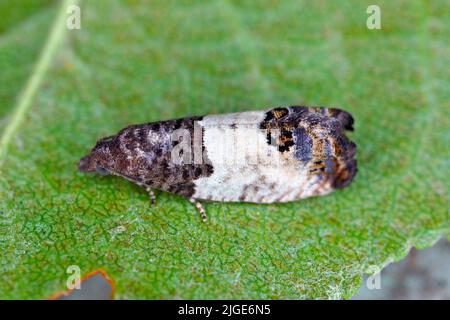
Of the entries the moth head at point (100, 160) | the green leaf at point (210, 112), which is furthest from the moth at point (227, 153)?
the green leaf at point (210, 112)

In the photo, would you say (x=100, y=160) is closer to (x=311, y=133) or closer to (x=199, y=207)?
(x=199, y=207)

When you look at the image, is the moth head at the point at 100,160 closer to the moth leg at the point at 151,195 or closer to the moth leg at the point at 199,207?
the moth leg at the point at 151,195

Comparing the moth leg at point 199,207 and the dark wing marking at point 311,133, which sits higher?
the dark wing marking at point 311,133

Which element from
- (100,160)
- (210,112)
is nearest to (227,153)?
(210,112)

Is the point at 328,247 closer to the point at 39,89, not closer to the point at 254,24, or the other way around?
the point at 254,24

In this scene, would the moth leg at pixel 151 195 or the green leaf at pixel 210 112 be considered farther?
the moth leg at pixel 151 195
